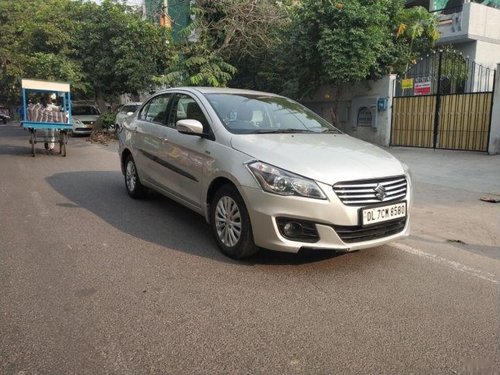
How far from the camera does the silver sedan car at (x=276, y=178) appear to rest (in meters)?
3.93

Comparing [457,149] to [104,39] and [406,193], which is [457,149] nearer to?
[406,193]

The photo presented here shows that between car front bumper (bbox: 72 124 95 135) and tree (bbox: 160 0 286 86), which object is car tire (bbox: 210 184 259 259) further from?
car front bumper (bbox: 72 124 95 135)

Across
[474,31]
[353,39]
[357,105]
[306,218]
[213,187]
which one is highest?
[474,31]

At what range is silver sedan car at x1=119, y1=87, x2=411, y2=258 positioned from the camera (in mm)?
3930

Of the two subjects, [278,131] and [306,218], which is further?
[278,131]

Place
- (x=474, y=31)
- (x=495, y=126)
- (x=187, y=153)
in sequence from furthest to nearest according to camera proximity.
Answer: (x=474, y=31)
(x=495, y=126)
(x=187, y=153)

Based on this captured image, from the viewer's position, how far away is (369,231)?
4117 millimetres

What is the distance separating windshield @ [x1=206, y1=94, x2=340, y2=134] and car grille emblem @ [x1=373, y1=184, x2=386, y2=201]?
1358 millimetres

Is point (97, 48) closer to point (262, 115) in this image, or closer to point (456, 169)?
point (456, 169)

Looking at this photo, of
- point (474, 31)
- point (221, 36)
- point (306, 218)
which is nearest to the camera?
point (306, 218)

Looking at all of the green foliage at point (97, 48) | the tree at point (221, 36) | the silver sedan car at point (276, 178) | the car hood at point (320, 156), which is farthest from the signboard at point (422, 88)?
the car hood at point (320, 156)

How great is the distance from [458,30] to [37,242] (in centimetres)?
1612

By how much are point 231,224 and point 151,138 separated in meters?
2.29

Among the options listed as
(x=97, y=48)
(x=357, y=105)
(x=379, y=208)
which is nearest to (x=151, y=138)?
(x=379, y=208)
